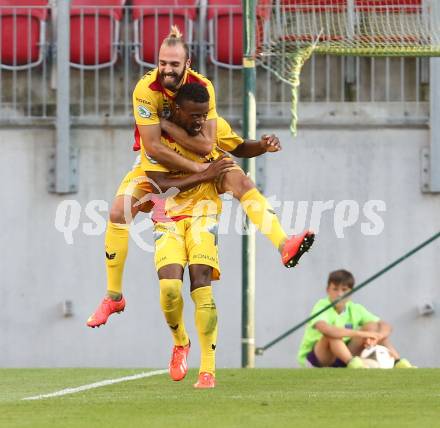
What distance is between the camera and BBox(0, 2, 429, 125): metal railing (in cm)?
1427

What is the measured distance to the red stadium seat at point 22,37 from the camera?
14.3m

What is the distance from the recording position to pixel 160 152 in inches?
338

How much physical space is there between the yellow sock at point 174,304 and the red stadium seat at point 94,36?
5996 millimetres

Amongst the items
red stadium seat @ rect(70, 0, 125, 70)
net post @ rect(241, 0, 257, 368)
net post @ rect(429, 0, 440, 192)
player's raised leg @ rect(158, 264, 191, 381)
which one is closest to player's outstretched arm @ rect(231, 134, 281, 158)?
player's raised leg @ rect(158, 264, 191, 381)

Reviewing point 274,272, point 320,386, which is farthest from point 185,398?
point 274,272

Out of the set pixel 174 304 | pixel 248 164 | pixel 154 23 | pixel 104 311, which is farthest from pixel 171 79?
pixel 154 23

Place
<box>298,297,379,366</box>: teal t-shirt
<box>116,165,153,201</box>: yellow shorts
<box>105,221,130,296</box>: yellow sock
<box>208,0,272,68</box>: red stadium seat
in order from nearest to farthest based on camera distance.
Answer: <box>116,165,153,201</box>: yellow shorts
<box>105,221,130,296</box>: yellow sock
<box>298,297,379,366</box>: teal t-shirt
<box>208,0,272,68</box>: red stadium seat

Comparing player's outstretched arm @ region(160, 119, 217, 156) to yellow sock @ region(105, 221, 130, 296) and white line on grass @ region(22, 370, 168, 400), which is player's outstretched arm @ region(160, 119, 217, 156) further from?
white line on grass @ region(22, 370, 168, 400)

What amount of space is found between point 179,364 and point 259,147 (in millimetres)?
1390

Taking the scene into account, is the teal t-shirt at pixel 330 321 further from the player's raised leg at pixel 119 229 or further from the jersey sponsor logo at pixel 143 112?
the jersey sponsor logo at pixel 143 112

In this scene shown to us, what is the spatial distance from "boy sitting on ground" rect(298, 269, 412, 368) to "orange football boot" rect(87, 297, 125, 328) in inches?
128

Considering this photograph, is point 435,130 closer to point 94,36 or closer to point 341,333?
point 341,333

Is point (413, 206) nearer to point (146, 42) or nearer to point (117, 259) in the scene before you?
point (146, 42)

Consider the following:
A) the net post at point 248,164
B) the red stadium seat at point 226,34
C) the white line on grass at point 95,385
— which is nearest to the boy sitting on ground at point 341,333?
the net post at point 248,164
